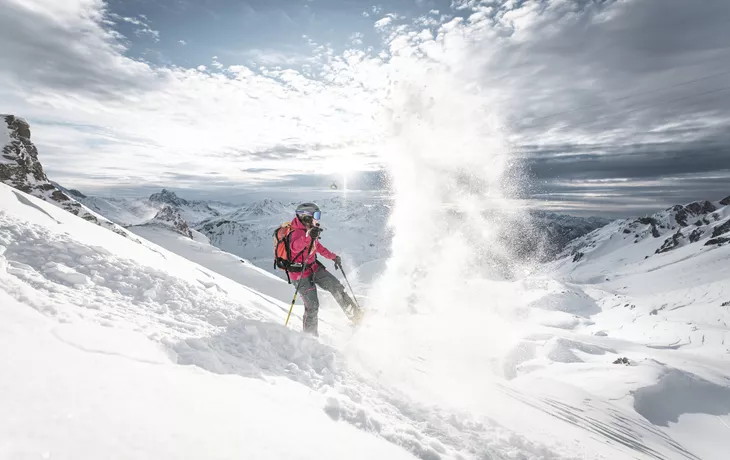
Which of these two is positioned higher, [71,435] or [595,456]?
[71,435]

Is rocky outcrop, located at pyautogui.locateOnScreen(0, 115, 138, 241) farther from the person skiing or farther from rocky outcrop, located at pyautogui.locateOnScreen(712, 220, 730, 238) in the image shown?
rocky outcrop, located at pyautogui.locateOnScreen(712, 220, 730, 238)

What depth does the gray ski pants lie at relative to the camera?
8922 millimetres

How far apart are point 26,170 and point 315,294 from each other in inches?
1153

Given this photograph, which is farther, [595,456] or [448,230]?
[448,230]

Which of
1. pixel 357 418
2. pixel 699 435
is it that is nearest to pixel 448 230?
pixel 699 435

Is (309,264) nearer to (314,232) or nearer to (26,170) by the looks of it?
(314,232)

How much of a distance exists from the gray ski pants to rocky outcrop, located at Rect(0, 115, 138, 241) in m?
20.3

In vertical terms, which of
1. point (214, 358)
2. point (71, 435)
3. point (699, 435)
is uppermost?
point (71, 435)

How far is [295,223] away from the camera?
9.55 m

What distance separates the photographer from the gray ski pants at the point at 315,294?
29.3ft

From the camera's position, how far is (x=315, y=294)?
9.15m

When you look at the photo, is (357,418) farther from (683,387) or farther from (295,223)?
(683,387)

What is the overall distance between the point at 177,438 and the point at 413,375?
559cm

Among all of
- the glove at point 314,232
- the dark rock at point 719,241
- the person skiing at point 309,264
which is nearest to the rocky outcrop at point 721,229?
the dark rock at point 719,241
